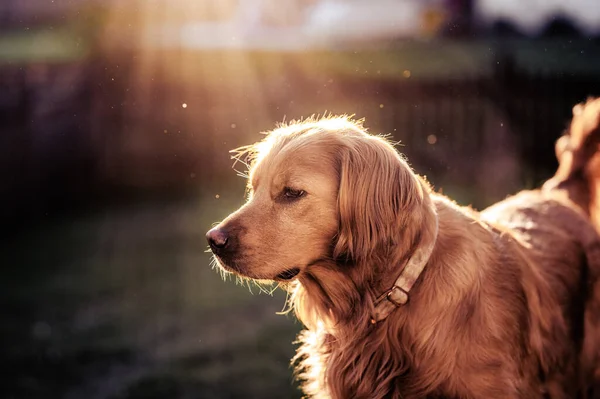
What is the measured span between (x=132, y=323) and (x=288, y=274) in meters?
3.26

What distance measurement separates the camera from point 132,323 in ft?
19.5

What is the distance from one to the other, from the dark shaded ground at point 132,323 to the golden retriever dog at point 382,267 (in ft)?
6.10

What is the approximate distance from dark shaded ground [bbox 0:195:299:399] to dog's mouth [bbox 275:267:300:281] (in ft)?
6.26

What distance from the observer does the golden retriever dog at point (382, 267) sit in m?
2.95

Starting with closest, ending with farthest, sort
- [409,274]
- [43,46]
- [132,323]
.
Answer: [409,274] → [132,323] → [43,46]

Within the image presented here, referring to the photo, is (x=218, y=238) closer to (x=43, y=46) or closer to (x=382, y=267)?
(x=382, y=267)

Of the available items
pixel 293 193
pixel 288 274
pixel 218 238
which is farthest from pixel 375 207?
pixel 218 238

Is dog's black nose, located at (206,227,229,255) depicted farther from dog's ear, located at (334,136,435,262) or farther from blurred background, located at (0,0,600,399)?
blurred background, located at (0,0,600,399)

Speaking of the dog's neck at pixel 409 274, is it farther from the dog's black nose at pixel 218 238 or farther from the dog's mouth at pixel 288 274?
the dog's black nose at pixel 218 238

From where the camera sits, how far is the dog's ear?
115 inches

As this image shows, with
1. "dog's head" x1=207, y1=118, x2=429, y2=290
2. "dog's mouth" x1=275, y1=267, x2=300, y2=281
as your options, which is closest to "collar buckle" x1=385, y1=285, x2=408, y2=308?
"dog's head" x1=207, y1=118, x2=429, y2=290

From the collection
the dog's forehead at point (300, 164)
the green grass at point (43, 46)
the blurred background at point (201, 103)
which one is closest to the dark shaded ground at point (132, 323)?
the blurred background at point (201, 103)

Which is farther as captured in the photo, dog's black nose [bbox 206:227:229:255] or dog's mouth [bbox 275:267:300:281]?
dog's mouth [bbox 275:267:300:281]

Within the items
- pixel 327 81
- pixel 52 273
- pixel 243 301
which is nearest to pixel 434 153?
pixel 327 81
